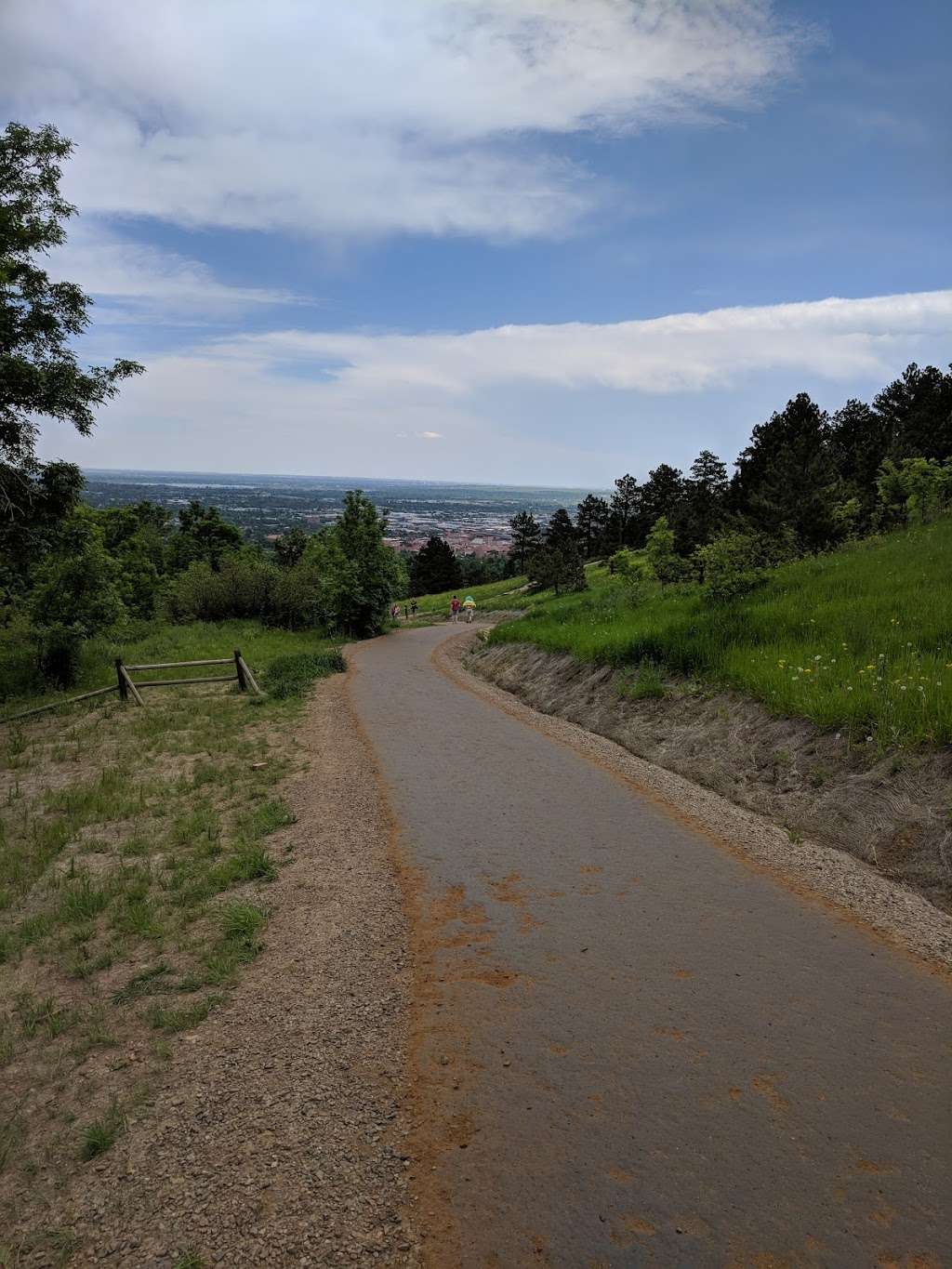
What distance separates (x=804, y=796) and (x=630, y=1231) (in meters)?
5.88

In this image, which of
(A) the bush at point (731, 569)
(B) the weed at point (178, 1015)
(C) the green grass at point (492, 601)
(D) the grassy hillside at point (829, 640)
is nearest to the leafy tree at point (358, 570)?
(C) the green grass at point (492, 601)

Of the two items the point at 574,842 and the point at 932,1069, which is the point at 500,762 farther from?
the point at 932,1069

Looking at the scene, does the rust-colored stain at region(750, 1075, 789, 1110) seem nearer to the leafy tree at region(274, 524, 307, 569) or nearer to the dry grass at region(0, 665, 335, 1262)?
the dry grass at region(0, 665, 335, 1262)

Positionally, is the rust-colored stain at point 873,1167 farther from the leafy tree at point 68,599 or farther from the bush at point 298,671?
the leafy tree at point 68,599

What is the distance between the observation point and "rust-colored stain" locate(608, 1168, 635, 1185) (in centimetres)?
376

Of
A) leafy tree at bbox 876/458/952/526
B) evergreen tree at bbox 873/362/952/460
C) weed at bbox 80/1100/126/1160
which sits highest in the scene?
evergreen tree at bbox 873/362/952/460

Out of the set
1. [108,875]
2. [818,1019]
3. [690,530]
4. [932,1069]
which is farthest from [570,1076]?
[690,530]

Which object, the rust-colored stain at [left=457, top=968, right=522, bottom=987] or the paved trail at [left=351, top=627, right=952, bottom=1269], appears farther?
the rust-colored stain at [left=457, top=968, right=522, bottom=987]

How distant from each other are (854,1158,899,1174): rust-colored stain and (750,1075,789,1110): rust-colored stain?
0.46 m

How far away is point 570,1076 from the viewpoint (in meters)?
4.53

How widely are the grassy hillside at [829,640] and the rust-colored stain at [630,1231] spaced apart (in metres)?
6.31

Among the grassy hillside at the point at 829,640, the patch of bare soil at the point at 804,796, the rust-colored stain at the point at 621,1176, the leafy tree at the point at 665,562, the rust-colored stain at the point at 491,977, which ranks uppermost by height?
the leafy tree at the point at 665,562

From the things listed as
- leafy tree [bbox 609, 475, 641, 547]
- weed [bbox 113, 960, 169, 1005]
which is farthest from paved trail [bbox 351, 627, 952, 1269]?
leafy tree [bbox 609, 475, 641, 547]

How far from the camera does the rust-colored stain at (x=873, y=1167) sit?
3762 mm
